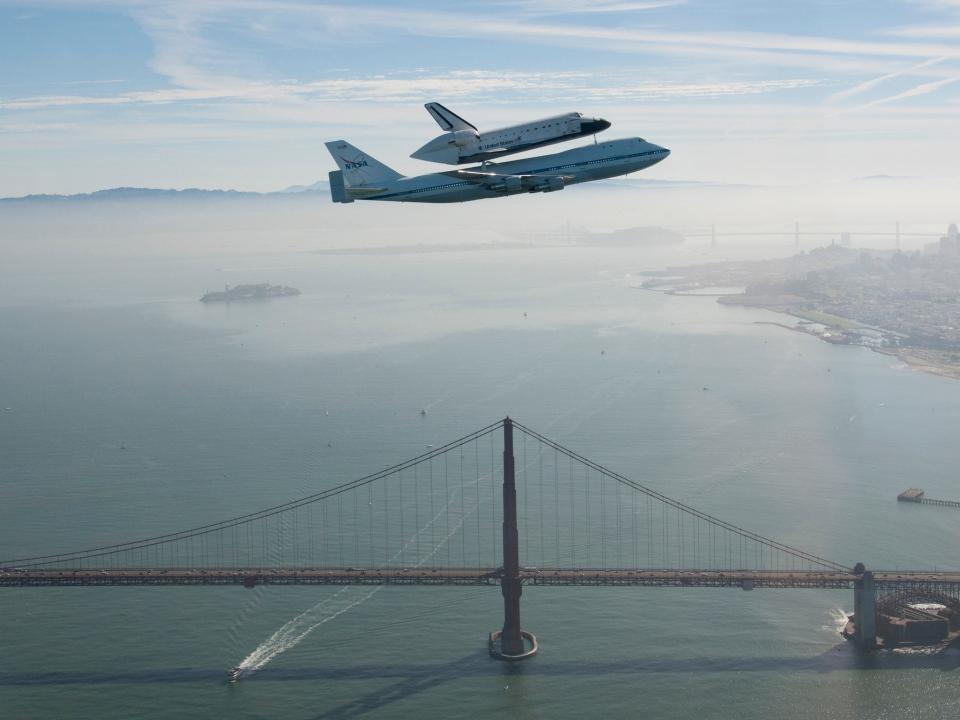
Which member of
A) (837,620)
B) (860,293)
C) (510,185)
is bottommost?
(837,620)

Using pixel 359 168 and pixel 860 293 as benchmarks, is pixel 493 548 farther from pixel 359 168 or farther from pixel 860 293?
pixel 860 293

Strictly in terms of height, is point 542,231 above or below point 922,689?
above

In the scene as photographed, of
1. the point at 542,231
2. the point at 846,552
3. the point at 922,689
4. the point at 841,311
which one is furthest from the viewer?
the point at 542,231

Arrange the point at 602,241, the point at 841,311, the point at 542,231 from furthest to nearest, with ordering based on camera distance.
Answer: the point at 542,231
the point at 602,241
the point at 841,311

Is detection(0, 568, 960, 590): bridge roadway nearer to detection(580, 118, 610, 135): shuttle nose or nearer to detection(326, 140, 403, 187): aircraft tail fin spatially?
detection(326, 140, 403, 187): aircraft tail fin

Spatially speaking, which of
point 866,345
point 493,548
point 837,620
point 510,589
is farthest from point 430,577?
point 866,345

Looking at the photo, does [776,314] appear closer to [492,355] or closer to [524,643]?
[492,355]

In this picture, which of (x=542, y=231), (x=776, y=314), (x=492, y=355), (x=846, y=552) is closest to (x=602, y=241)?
(x=542, y=231)
